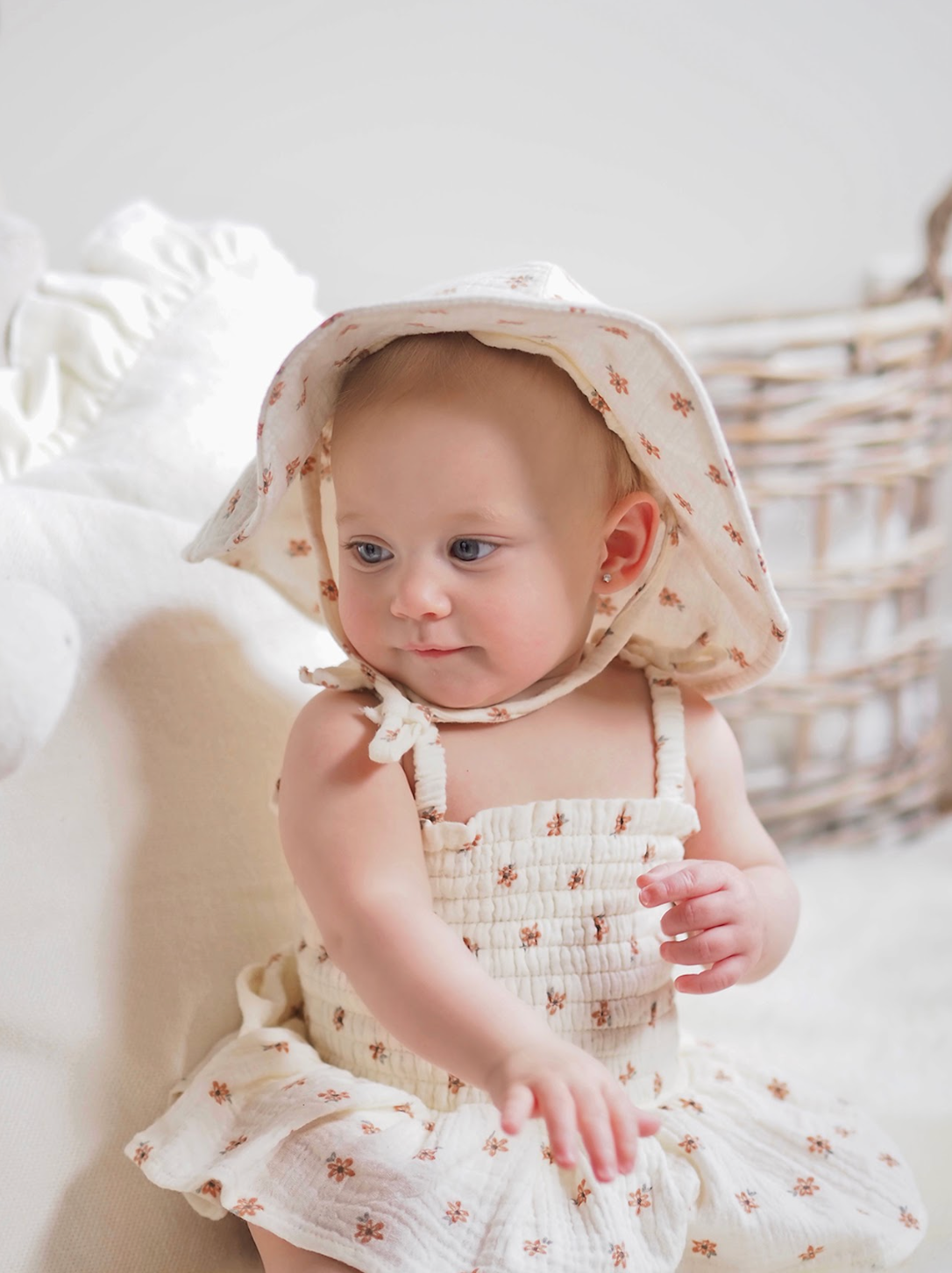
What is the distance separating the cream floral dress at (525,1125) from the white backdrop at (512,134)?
1.10 metres

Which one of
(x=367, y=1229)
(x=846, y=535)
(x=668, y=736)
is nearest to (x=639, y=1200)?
(x=367, y=1229)

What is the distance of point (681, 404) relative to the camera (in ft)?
2.17

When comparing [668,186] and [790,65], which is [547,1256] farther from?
[790,65]

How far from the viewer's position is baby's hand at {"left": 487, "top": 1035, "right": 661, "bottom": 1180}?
50cm

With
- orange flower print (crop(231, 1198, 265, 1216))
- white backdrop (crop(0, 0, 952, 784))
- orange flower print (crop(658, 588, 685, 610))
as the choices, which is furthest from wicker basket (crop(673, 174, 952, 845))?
orange flower print (crop(231, 1198, 265, 1216))

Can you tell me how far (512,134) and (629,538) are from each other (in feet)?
3.84

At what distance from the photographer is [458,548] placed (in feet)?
2.23

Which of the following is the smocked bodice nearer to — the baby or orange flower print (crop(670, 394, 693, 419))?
the baby

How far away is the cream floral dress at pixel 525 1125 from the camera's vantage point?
0.62 m

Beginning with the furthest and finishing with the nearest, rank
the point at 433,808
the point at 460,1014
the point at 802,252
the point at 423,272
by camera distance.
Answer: the point at 802,252
the point at 423,272
the point at 433,808
the point at 460,1014

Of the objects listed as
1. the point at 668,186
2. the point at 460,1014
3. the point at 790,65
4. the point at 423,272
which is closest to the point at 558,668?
the point at 460,1014

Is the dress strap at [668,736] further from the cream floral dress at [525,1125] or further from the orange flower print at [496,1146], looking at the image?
the orange flower print at [496,1146]

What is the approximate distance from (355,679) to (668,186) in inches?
52.7

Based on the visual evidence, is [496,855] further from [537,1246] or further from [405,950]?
[537,1246]
